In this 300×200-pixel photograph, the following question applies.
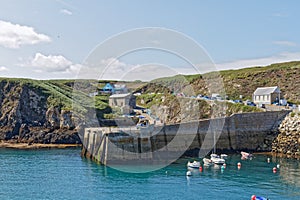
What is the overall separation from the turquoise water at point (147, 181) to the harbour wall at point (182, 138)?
3.33 metres

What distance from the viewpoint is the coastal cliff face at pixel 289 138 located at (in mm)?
62875

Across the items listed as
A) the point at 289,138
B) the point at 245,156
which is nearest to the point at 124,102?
the point at 245,156

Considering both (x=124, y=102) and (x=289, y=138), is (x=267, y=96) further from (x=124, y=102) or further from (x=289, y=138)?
(x=124, y=102)

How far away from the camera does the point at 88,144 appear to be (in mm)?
63594

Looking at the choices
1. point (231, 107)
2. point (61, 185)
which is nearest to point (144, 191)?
point (61, 185)

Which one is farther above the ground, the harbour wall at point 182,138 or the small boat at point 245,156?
the harbour wall at point 182,138

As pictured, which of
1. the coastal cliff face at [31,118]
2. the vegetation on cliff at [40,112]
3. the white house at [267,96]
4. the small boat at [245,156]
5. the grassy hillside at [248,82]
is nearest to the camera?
the small boat at [245,156]

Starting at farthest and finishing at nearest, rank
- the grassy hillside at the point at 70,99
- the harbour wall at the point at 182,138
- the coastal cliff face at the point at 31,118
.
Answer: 1. the grassy hillside at the point at 70,99
2. the coastal cliff face at the point at 31,118
3. the harbour wall at the point at 182,138

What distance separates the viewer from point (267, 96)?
3287 inches

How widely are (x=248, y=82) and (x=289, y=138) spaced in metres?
51.0

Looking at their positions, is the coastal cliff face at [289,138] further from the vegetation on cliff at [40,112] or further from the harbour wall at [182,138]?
the vegetation on cliff at [40,112]

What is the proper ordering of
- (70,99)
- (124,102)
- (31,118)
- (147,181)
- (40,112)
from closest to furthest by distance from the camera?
(147,181)
(31,118)
(40,112)
(70,99)
(124,102)

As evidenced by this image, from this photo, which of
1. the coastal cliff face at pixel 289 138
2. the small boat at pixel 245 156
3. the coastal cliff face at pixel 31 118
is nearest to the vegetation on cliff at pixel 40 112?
the coastal cliff face at pixel 31 118

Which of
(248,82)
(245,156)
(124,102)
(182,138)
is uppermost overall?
(248,82)
